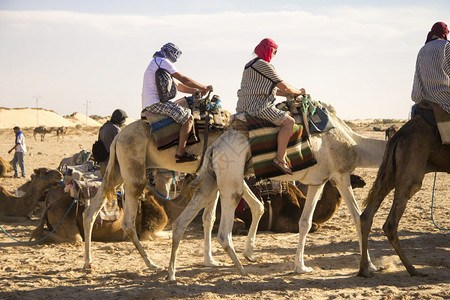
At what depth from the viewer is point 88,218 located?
8.24 meters

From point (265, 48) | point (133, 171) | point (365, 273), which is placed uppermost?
point (265, 48)

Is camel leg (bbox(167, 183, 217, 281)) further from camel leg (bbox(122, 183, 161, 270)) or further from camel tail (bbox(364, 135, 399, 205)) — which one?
camel tail (bbox(364, 135, 399, 205))

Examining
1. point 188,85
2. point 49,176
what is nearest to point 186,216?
point 188,85

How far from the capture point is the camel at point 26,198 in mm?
12117

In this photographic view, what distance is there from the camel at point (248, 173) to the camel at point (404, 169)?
0.50m

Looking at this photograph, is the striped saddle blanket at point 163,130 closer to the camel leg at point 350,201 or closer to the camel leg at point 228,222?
the camel leg at point 228,222

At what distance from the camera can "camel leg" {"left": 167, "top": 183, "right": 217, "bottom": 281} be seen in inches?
278

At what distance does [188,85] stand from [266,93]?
156 centimetres

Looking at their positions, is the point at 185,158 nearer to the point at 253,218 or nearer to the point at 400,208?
→ the point at 253,218

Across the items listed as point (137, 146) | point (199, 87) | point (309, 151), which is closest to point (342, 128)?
A: point (309, 151)

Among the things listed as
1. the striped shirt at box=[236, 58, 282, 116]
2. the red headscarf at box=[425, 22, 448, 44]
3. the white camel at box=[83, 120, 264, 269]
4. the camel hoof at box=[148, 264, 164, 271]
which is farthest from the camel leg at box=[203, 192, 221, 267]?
the red headscarf at box=[425, 22, 448, 44]

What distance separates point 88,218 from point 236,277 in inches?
93.9

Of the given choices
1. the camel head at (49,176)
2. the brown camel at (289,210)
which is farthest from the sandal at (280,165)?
the camel head at (49,176)

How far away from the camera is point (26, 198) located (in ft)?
40.3
